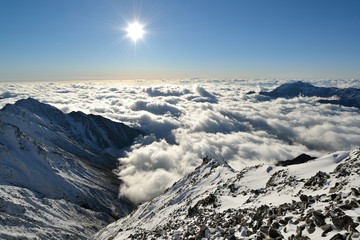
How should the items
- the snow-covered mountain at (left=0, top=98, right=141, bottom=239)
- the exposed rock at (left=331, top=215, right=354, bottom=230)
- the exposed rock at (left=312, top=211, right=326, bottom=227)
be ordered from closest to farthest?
the exposed rock at (left=331, top=215, right=354, bottom=230), the exposed rock at (left=312, top=211, right=326, bottom=227), the snow-covered mountain at (left=0, top=98, right=141, bottom=239)

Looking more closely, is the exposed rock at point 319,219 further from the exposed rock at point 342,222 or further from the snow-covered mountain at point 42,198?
the snow-covered mountain at point 42,198

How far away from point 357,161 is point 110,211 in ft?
648

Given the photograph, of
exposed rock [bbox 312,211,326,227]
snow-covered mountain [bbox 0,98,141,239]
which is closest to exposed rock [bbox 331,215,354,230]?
exposed rock [bbox 312,211,326,227]

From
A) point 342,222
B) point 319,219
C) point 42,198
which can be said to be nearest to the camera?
point 342,222

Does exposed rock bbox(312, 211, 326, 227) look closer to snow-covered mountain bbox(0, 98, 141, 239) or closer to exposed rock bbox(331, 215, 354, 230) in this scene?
exposed rock bbox(331, 215, 354, 230)

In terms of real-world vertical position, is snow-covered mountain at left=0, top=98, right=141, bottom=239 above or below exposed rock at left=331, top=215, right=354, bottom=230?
below

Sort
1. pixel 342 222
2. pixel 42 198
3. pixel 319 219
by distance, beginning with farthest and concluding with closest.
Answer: pixel 42 198 < pixel 319 219 < pixel 342 222

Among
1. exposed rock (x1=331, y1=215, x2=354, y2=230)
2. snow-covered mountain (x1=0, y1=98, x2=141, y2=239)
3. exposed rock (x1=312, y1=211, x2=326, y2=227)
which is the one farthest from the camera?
snow-covered mountain (x1=0, y1=98, x2=141, y2=239)

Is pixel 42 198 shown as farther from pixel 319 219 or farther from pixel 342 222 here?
pixel 342 222

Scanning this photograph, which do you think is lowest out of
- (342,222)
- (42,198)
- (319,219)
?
(42,198)

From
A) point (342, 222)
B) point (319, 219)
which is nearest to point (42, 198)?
point (319, 219)

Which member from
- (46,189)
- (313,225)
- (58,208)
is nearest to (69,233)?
(58,208)

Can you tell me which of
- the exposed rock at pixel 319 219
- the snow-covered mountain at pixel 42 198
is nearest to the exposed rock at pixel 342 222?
the exposed rock at pixel 319 219

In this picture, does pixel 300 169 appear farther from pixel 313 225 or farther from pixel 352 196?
pixel 313 225
